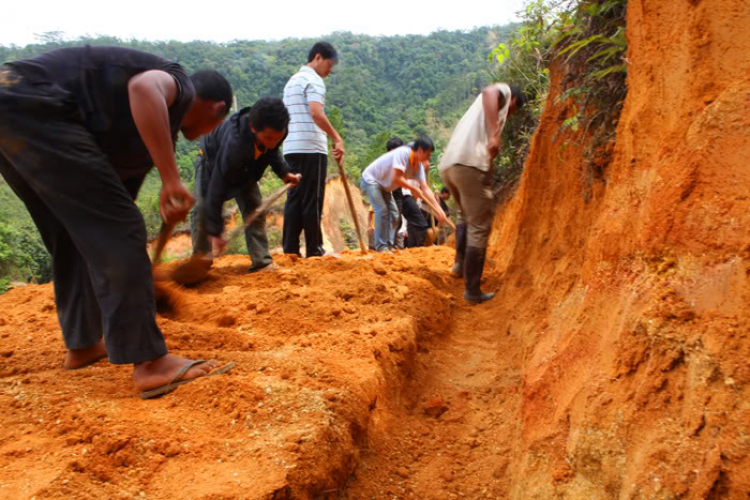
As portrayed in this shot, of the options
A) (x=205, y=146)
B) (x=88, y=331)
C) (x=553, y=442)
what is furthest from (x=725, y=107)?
(x=205, y=146)

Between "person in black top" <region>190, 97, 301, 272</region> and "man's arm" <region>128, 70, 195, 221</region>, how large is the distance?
5.79 ft

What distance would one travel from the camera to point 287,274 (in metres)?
4.24

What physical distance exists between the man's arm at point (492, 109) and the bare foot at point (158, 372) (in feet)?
9.26

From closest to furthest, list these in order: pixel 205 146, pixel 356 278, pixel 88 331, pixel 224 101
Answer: pixel 88 331
pixel 224 101
pixel 356 278
pixel 205 146

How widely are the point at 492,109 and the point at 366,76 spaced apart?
55.7 metres

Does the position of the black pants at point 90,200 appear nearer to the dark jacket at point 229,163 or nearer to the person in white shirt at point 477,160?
the dark jacket at point 229,163

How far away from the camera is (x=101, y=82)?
6.82 ft

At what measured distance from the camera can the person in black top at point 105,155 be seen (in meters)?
1.98

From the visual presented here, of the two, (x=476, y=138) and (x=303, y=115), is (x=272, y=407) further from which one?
(x=303, y=115)

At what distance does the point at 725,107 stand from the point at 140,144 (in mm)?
2156

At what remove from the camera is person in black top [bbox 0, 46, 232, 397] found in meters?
1.98

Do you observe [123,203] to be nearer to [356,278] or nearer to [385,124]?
[356,278]

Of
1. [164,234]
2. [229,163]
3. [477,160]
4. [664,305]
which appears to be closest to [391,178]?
[477,160]

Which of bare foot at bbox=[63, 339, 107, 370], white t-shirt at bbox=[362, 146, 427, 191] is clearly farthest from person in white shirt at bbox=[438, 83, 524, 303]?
bare foot at bbox=[63, 339, 107, 370]
